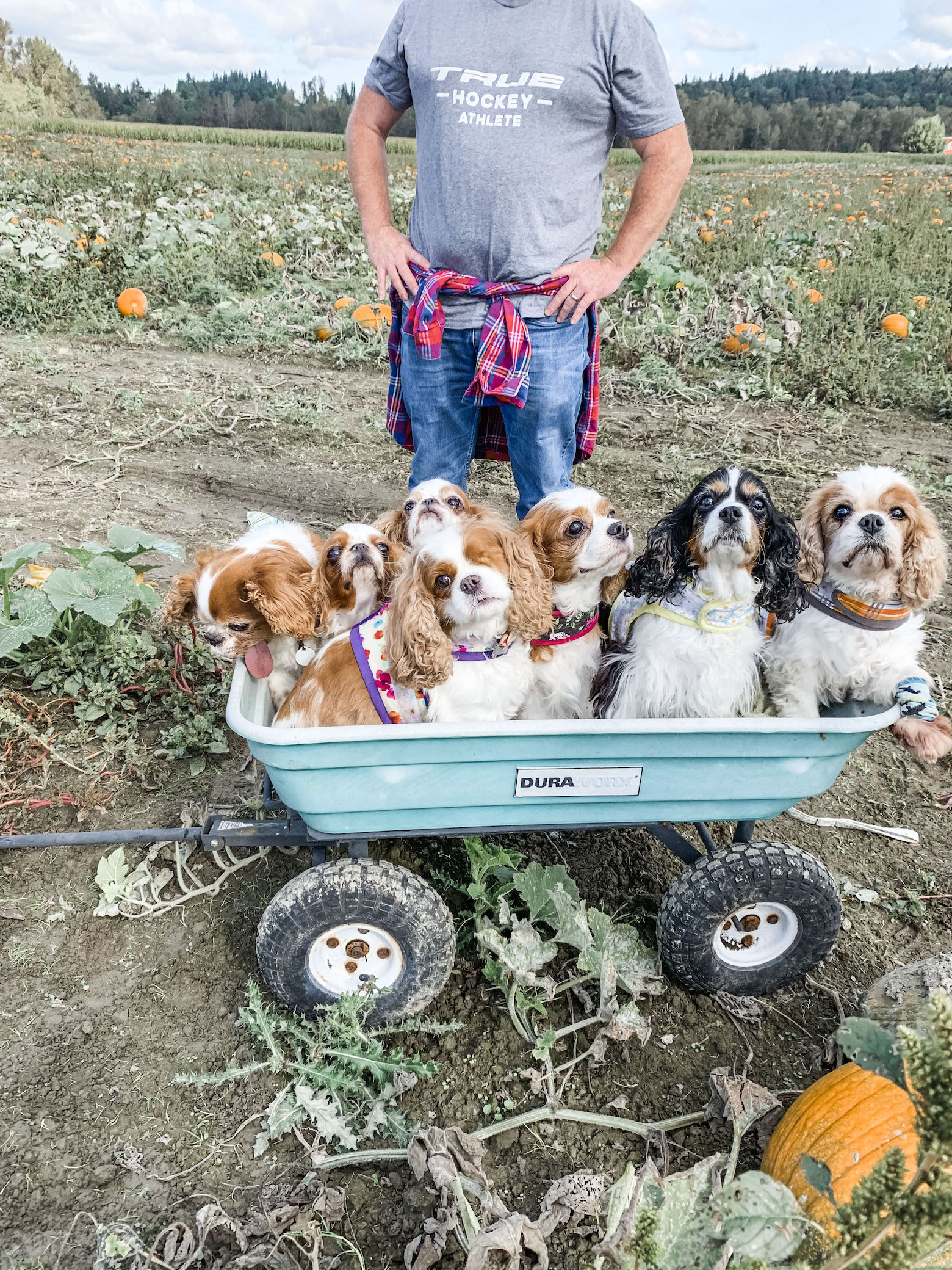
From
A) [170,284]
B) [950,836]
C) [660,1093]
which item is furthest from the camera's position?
[170,284]

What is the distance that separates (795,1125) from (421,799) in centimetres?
116

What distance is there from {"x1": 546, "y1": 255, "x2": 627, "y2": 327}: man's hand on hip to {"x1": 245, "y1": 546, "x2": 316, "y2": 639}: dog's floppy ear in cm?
135

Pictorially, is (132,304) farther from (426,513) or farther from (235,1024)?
(235,1024)

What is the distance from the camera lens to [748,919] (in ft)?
7.73

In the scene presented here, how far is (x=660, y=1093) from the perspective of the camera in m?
2.26

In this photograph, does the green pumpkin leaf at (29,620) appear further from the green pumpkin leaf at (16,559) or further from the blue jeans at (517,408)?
the blue jeans at (517,408)

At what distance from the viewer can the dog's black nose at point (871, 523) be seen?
231 cm

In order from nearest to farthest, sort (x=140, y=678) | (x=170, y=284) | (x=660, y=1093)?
(x=660, y=1093), (x=140, y=678), (x=170, y=284)

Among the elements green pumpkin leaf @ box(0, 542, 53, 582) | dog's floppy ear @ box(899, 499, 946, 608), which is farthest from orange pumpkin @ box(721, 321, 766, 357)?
green pumpkin leaf @ box(0, 542, 53, 582)

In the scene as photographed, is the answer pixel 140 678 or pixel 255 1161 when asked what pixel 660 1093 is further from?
pixel 140 678

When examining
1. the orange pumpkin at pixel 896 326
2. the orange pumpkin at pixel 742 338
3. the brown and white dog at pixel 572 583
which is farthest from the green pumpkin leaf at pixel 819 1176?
the orange pumpkin at pixel 896 326

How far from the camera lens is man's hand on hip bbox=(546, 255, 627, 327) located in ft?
9.77

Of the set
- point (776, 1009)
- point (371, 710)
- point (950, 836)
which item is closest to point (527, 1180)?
point (776, 1009)

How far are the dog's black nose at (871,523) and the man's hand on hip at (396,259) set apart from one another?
5.84 ft
